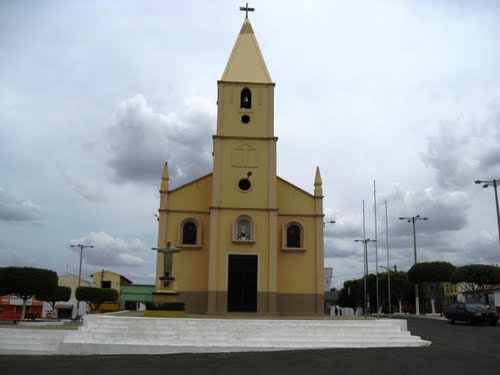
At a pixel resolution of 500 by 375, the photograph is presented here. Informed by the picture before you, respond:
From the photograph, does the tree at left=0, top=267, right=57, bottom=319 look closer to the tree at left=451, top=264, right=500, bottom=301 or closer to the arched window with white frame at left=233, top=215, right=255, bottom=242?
the arched window with white frame at left=233, top=215, right=255, bottom=242

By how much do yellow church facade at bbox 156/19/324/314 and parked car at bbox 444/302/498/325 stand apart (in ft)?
26.5

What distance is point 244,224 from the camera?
85.9 feet

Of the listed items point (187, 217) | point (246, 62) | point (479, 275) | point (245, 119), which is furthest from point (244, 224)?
point (479, 275)

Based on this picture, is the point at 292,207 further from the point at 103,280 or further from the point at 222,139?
the point at 103,280

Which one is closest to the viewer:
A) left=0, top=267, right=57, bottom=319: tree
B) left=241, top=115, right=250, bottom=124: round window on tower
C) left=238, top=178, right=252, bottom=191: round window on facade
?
left=238, top=178, right=252, bottom=191: round window on facade

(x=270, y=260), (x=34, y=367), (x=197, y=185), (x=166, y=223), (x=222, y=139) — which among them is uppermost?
(x=222, y=139)

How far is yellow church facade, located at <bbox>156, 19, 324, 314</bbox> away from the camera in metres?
25.6

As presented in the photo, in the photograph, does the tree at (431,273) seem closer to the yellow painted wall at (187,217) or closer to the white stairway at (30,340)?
the yellow painted wall at (187,217)

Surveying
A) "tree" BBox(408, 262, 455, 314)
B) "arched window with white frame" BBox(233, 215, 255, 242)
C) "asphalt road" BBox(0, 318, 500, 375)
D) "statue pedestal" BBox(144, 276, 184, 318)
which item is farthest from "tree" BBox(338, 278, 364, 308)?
"asphalt road" BBox(0, 318, 500, 375)

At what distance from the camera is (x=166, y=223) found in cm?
2675

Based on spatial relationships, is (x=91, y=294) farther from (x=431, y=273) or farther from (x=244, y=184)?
(x=431, y=273)

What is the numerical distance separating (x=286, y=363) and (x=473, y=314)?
694 inches

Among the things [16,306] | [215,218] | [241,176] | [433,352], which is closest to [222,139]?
[241,176]

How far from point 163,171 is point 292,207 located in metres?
6.78
